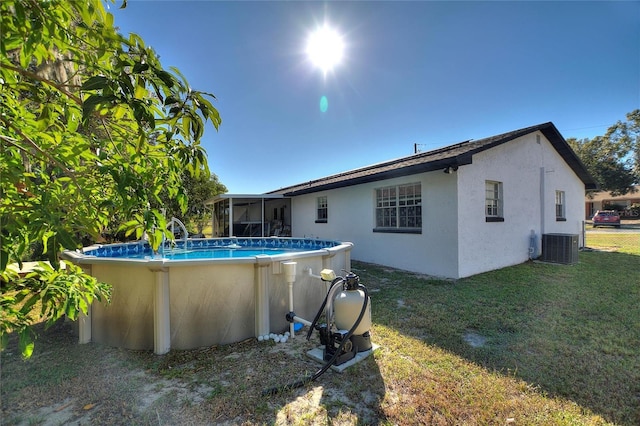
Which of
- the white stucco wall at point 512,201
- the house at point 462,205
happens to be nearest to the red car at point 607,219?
the house at point 462,205

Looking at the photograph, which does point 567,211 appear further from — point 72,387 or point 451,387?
point 72,387

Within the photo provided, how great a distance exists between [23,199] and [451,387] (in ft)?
11.3

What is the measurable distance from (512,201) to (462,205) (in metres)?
3.07

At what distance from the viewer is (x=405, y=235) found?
8.62 meters

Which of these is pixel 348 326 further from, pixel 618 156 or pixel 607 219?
pixel 618 156

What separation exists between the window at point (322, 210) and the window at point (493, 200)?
6078 millimetres

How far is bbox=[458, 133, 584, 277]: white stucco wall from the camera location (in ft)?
→ 25.1

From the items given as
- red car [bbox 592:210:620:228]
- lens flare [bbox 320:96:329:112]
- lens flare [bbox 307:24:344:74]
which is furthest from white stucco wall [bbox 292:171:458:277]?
red car [bbox 592:210:620:228]

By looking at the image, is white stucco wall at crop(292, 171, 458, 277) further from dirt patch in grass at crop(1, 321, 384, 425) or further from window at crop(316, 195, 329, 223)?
dirt patch in grass at crop(1, 321, 384, 425)

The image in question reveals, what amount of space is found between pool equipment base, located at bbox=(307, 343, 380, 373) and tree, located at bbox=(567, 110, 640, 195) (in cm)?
3938

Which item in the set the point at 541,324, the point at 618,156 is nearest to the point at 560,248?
the point at 541,324

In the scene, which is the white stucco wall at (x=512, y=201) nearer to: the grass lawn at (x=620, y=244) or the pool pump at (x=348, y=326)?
the grass lawn at (x=620, y=244)

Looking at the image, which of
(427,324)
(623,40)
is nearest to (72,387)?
(427,324)

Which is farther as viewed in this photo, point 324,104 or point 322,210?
point 322,210
